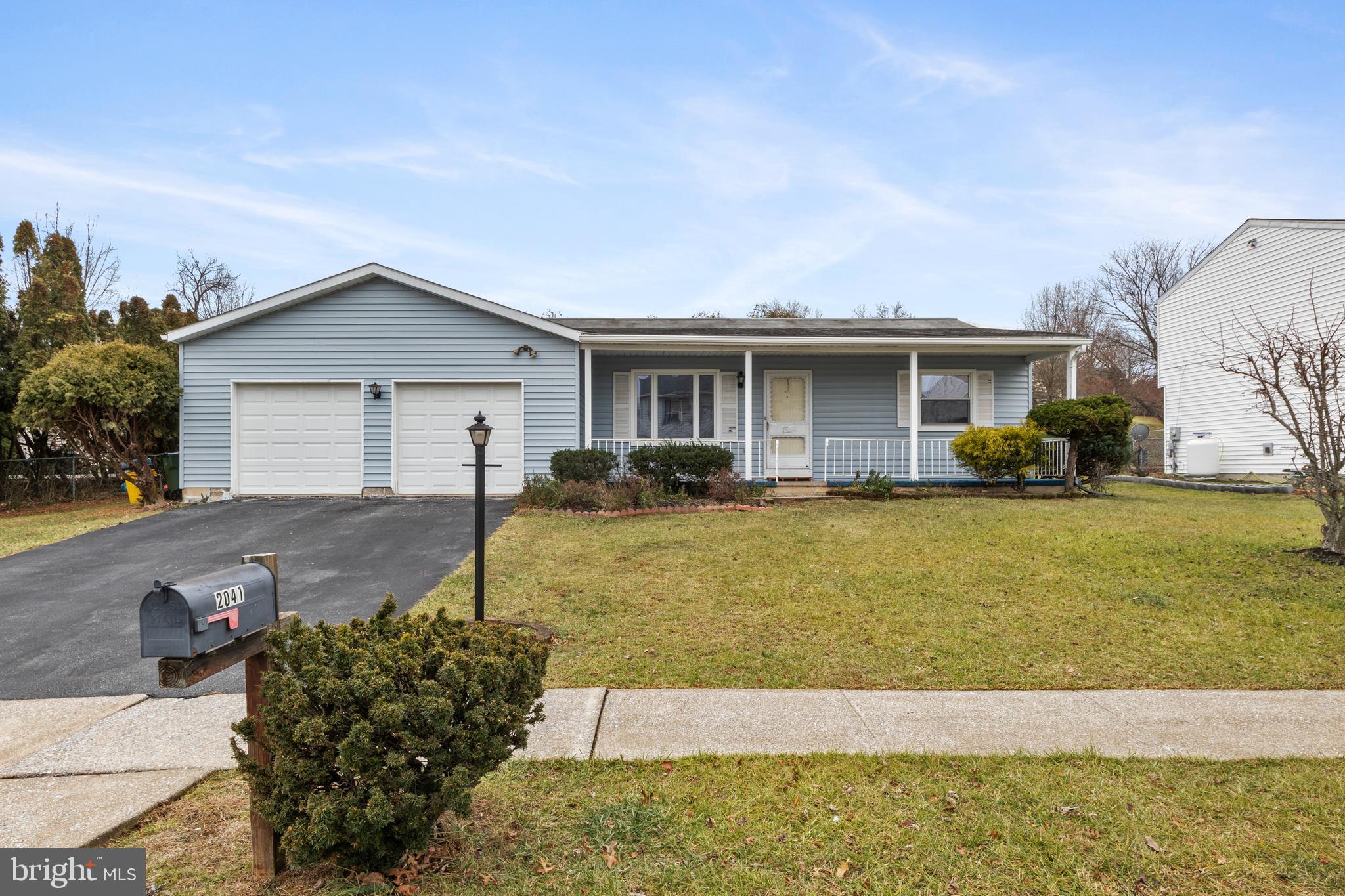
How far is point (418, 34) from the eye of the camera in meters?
12.0

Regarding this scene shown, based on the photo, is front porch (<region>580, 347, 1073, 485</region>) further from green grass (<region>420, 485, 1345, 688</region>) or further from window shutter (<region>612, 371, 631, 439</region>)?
green grass (<region>420, 485, 1345, 688</region>)

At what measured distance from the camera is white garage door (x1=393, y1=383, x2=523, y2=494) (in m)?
12.9

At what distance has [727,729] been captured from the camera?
358 cm

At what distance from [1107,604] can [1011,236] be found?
2026cm

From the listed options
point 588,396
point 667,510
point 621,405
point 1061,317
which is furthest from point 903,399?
point 1061,317

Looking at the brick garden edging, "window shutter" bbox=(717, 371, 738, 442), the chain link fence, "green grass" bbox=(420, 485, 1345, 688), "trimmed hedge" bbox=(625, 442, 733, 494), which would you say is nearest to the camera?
"green grass" bbox=(420, 485, 1345, 688)

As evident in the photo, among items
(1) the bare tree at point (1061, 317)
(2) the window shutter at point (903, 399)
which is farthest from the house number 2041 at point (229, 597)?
(1) the bare tree at point (1061, 317)

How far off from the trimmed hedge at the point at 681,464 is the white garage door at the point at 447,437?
2431mm

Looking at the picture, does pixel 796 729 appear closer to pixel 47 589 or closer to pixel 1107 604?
pixel 1107 604

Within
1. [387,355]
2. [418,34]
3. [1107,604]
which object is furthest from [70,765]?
[418,34]

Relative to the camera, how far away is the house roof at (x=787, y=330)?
13461 millimetres

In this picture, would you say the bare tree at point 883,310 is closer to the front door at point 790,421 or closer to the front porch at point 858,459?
the front porch at point 858,459

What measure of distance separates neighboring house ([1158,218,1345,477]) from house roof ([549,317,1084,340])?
6.88 meters

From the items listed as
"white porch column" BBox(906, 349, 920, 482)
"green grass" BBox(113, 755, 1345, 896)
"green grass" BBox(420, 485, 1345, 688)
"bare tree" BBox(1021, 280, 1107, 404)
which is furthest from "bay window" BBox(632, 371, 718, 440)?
"bare tree" BBox(1021, 280, 1107, 404)
